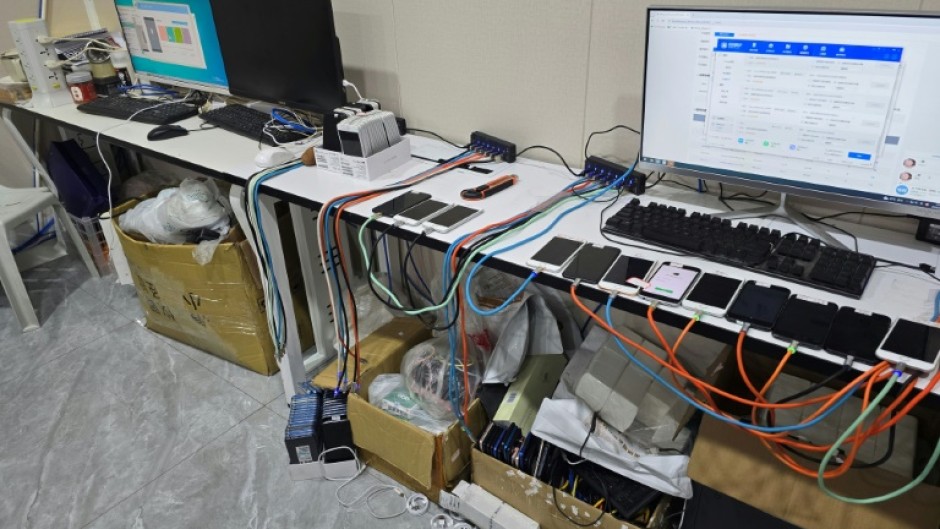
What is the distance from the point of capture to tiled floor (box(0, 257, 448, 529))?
1.70 meters

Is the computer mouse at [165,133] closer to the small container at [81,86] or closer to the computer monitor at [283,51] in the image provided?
the computer monitor at [283,51]

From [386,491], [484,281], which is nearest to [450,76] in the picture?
[484,281]

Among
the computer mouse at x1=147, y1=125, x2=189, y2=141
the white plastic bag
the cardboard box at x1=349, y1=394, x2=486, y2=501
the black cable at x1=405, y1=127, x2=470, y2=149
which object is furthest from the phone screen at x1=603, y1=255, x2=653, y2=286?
the computer mouse at x1=147, y1=125, x2=189, y2=141

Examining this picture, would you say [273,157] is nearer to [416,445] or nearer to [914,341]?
[416,445]

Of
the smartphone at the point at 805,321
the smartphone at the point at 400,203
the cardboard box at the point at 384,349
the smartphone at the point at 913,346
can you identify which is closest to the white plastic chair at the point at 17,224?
the cardboard box at the point at 384,349

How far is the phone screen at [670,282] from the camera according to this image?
1.07 metres

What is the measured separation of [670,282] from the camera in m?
1.10

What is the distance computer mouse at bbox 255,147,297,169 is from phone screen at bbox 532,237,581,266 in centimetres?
92

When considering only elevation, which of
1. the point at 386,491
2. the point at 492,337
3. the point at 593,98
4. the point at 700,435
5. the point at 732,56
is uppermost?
the point at 732,56

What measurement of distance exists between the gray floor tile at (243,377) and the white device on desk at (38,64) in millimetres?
1221

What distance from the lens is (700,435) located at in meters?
1.22

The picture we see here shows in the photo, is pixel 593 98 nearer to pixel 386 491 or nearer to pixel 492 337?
→ pixel 492 337

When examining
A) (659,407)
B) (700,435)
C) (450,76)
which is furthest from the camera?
(450,76)

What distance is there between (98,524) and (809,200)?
6.51 feet
